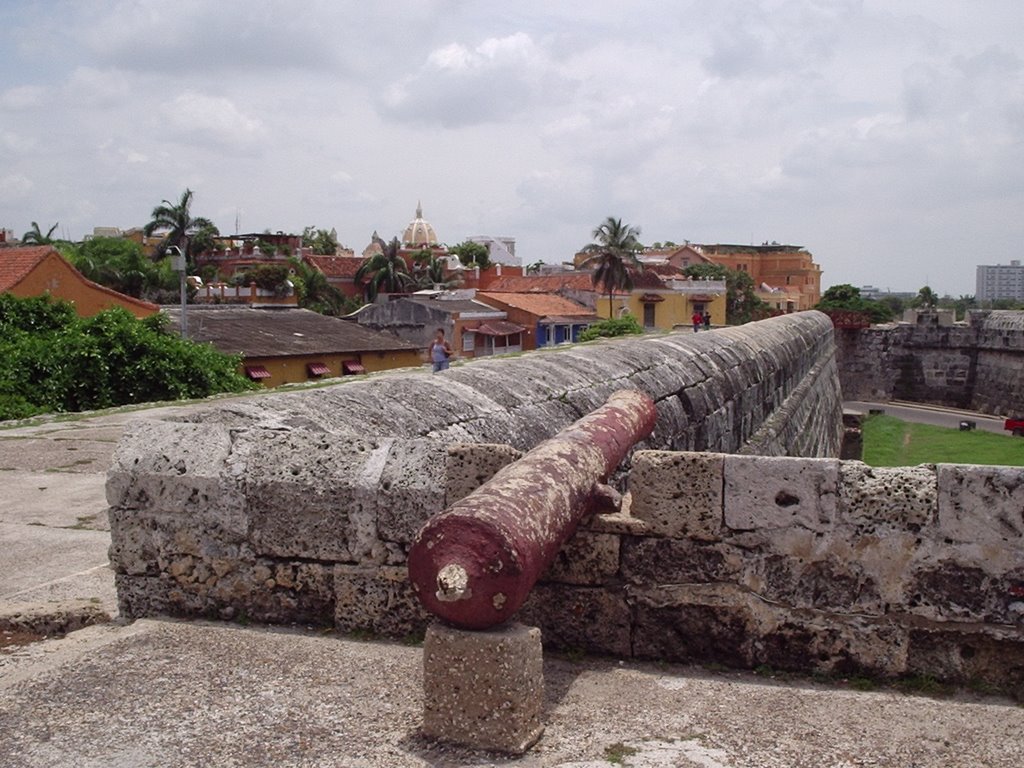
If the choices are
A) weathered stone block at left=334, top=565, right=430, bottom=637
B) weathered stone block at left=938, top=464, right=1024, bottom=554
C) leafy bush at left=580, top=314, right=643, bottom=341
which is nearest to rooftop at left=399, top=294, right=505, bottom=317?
leafy bush at left=580, top=314, right=643, bottom=341

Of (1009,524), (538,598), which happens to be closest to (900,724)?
(1009,524)

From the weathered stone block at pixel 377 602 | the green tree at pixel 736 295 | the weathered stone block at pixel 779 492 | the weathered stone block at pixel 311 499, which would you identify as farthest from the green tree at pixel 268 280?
the weathered stone block at pixel 779 492

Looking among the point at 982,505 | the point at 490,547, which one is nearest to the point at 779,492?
the point at 982,505

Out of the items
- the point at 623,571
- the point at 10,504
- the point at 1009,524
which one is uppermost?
the point at 1009,524

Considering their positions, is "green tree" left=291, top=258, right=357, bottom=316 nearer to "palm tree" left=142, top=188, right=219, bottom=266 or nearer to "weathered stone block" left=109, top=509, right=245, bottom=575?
"palm tree" left=142, top=188, right=219, bottom=266

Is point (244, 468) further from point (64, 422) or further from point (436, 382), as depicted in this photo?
point (64, 422)

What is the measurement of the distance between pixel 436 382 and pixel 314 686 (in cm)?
202

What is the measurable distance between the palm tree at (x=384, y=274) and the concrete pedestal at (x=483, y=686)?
197 ft

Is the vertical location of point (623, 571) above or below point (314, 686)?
above

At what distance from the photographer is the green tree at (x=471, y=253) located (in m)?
71.5

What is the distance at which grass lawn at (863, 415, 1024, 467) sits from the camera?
71.1 feet

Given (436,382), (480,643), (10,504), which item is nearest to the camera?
(480,643)

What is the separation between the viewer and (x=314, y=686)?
2846 mm

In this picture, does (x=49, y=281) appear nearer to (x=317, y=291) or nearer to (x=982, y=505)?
(x=982, y=505)
